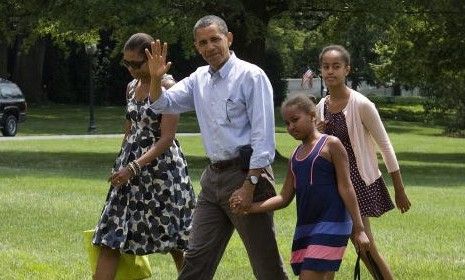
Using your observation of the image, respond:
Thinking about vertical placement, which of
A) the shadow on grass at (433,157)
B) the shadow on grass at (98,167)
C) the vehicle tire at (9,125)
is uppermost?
the shadow on grass at (98,167)

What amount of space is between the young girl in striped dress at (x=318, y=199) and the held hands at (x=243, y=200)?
1 centimetres

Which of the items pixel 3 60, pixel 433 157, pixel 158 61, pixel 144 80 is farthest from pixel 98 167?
pixel 3 60

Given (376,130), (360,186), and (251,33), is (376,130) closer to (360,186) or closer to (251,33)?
(360,186)

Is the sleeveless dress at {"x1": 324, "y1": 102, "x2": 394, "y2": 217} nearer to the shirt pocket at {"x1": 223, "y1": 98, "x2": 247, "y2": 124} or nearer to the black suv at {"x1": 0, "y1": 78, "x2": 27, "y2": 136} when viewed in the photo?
the shirt pocket at {"x1": 223, "y1": 98, "x2": 247, "y2": 124}

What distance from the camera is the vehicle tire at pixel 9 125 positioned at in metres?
39.4

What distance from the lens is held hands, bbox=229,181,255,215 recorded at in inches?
258

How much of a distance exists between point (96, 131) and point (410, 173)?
19.3 m

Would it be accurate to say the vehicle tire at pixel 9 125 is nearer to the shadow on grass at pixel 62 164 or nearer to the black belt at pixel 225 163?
the shadow on grass at pixel 62 164

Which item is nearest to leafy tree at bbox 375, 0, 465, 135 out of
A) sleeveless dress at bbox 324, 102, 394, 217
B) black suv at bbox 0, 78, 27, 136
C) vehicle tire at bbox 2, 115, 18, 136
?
black suv at bbox 0, 78, 27, 136

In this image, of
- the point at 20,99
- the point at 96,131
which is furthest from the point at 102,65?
the point at 20,99

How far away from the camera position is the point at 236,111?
6723 mm

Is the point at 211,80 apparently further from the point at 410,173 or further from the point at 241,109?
the point at 410,173

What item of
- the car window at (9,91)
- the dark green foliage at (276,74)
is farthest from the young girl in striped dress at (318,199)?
the dark green foliage at (276,74)

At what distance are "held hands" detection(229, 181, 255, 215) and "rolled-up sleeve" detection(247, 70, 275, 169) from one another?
121 mm
